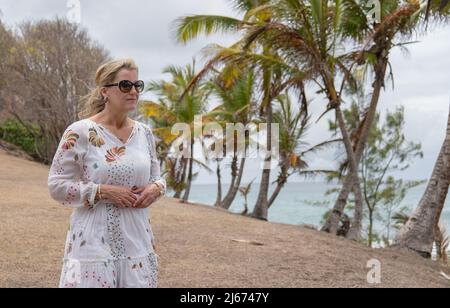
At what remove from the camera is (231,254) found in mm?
8016

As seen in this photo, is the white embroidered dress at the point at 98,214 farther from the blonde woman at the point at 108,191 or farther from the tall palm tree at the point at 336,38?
the tall palm tree at the point at 336,38

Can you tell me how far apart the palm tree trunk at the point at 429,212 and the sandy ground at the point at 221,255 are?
412mm

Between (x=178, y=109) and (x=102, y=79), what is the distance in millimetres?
18976

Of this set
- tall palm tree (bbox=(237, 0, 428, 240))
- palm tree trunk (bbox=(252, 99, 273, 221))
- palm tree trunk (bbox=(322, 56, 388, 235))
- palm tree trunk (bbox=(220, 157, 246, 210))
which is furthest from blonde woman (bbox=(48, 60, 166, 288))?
palm tree trunk (bbox=(220, 157, 246, 210))

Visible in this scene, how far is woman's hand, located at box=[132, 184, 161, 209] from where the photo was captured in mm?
2777

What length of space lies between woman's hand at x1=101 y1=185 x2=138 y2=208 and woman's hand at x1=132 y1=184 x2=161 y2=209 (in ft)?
0.14

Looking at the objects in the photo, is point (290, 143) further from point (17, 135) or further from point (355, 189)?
point (17, 135)

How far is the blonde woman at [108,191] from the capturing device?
106 inches

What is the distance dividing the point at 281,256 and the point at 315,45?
5318 millimetres

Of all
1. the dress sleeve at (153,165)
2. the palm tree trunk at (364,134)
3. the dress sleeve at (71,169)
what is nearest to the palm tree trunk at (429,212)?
the palm tree trunk at (364,134)

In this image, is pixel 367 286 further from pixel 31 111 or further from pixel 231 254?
pixel 31 111

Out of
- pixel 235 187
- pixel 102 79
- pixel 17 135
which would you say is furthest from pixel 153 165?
pixel 17 135

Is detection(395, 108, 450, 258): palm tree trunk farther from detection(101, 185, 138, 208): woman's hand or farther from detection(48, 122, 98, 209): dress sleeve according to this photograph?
detection(48, 122, 98, 209): dress sleeve

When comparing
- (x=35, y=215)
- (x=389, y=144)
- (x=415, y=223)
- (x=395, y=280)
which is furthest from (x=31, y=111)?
(x=395, y=280)
